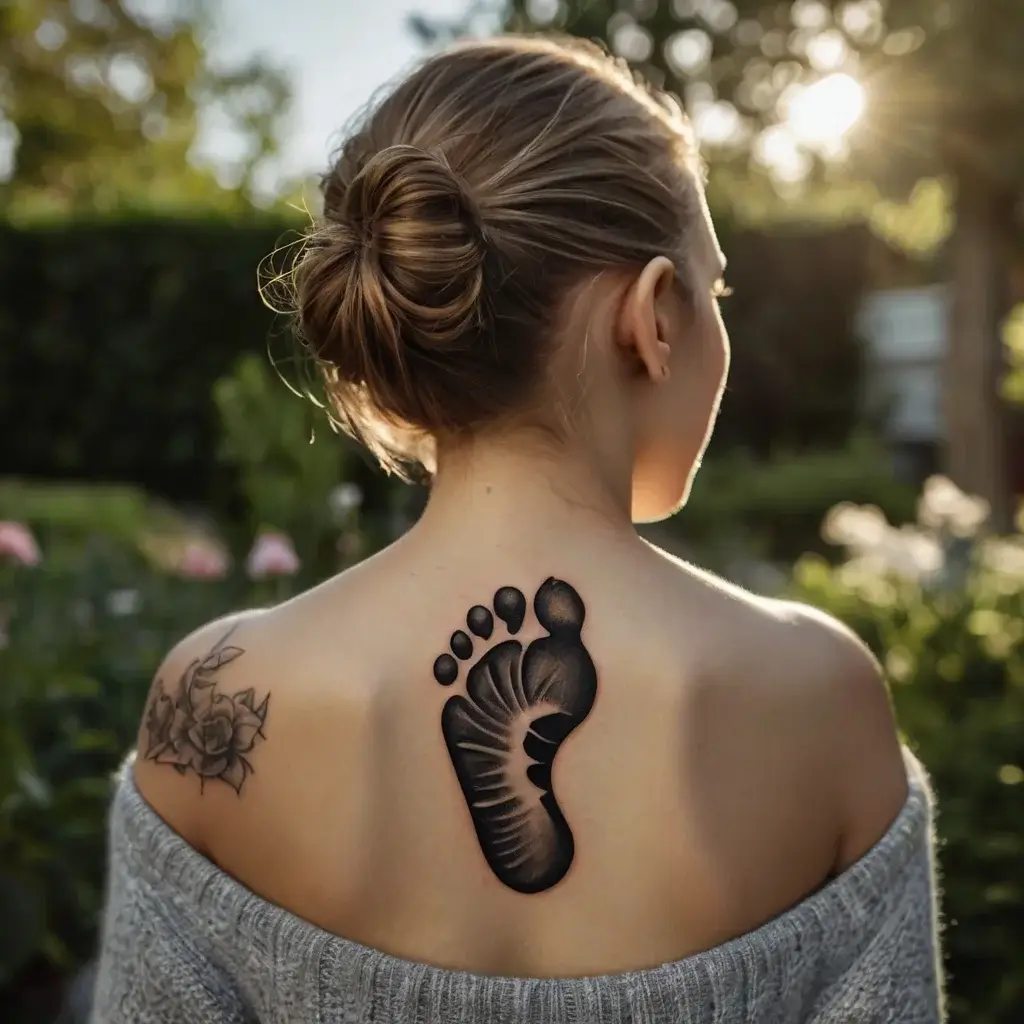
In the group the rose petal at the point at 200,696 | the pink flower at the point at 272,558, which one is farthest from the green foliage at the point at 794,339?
the rose petal at the point at 200,696

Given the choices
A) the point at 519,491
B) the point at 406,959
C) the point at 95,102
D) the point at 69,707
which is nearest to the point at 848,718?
the point at 519,491

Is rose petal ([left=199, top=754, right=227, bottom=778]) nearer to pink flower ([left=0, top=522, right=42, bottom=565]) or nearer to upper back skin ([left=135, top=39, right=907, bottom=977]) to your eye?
upper back skin ([left=135, top=39, right=907, bottom=977])

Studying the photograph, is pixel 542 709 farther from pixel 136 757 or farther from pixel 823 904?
pixel 136 757

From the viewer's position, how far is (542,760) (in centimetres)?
124

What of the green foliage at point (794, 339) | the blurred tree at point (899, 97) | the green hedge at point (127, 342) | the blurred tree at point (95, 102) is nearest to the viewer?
the blurred tree at point (899, 97)

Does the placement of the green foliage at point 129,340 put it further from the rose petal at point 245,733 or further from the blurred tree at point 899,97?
the rose petal at point 245,733

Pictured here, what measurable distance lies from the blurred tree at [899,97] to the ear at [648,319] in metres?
8.10

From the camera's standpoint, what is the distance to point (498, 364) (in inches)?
48.1

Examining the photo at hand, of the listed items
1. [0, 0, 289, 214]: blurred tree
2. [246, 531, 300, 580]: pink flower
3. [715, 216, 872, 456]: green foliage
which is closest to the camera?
[246, 531, 300, 580]: pink flower

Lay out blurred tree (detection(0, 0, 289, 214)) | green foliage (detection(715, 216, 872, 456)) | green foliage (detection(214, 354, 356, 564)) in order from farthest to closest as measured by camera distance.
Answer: blurred tree (detection(0, 0, 289, 214))
green foliage (detection(715, 216, 872, 456))
green foliage (detection(214, 354, 356, 564))

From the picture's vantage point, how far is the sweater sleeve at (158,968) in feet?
4.38

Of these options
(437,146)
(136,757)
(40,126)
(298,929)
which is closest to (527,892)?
(298,929)

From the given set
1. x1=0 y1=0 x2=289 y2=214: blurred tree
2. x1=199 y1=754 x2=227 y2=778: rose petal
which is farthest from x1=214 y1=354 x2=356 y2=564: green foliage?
x1=0 y1=0 x2=289 y2=214: blurred tree

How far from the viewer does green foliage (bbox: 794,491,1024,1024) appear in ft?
8.43
